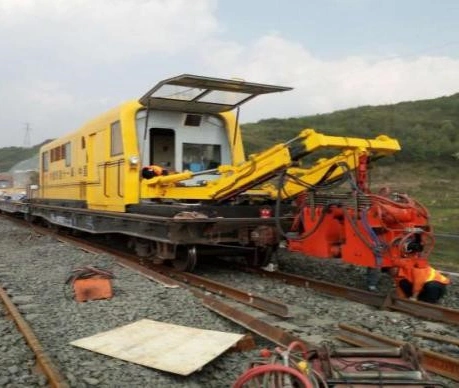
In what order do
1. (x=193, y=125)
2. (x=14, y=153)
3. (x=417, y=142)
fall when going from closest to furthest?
1. (x=193, y=125)
2. (x=417, y=142)
3. (x=14, y=153)

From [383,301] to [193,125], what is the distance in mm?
5298

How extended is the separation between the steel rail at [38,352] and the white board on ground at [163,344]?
1.12ft

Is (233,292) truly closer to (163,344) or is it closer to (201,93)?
(163,344)

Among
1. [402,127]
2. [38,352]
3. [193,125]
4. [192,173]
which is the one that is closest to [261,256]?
[192,173]

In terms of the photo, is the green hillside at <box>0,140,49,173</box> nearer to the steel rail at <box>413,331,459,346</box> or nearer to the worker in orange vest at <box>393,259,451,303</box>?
the worker in orange vest at <box>393,259,451,303</box>

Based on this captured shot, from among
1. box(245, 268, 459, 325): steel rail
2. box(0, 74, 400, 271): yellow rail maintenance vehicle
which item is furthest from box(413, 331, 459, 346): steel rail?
box(0, 74, 400, 271): yellow rail maintenance vehicle

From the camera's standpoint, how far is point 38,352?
4523 mm

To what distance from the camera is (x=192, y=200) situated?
8961 mm

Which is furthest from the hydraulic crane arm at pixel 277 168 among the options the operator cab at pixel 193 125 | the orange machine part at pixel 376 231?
the orange machine part at pixel 376 231

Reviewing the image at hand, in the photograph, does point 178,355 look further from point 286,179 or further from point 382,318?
point 286,179

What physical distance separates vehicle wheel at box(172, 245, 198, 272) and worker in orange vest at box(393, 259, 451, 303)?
3157 mm

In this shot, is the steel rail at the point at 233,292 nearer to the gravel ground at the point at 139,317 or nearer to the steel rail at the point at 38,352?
the gravel ground at the point at 139,317

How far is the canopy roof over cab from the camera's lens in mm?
8624

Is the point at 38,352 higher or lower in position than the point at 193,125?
lower
